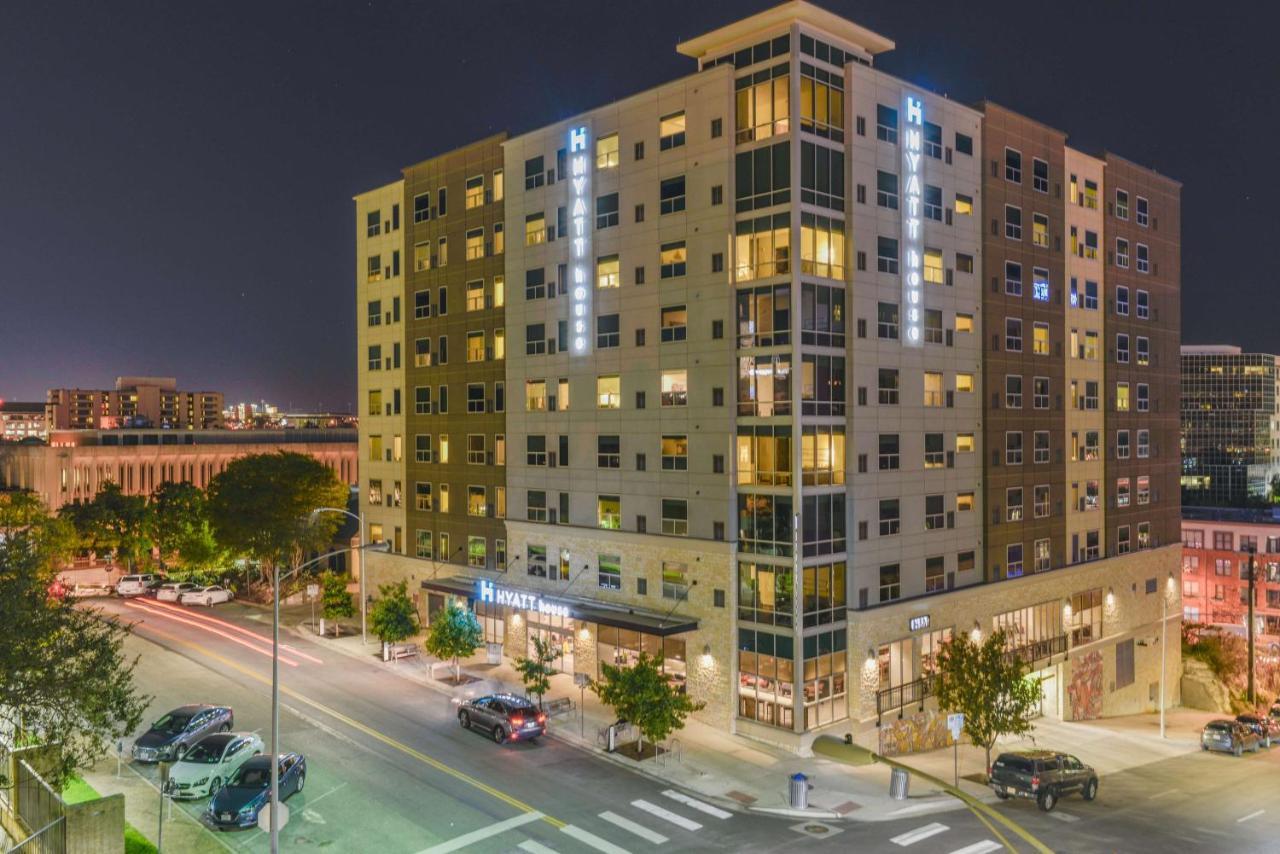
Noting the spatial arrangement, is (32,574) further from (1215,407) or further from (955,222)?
(1215,407)

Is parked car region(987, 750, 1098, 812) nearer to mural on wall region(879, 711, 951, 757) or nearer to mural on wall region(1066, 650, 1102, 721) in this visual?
mural on wall region(879, 711, 951, 757)

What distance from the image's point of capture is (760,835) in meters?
30.7

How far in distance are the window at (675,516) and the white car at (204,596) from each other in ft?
133

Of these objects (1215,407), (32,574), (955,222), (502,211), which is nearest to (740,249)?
(955,222)

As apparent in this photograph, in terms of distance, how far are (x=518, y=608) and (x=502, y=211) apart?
78.5ft

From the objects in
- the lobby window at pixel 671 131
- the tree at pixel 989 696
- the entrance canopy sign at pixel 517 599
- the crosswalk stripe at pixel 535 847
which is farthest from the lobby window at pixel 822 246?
the crosswalk stripe at pixel 535 847

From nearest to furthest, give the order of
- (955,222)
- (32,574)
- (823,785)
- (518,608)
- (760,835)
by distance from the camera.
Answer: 1. (32,574)
2. (760,835)
3. (823,785)
4. (955,222)
5. (518,608)

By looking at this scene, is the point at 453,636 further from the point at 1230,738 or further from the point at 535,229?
the point at 1230,738

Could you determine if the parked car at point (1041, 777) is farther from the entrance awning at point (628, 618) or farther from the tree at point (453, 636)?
the tree at point (453, 636)

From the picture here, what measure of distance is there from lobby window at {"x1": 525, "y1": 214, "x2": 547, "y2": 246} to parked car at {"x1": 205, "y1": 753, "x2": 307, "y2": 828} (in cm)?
3176

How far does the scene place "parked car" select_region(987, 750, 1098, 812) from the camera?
35000 millimetres

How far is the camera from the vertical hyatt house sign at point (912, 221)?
46.8 meters

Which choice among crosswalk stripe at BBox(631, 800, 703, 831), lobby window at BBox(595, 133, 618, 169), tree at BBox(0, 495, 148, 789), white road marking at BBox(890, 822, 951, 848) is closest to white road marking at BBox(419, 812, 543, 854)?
crosswalk stripe at BBox(631, 800, 703, 831)

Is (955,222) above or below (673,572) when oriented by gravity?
above
